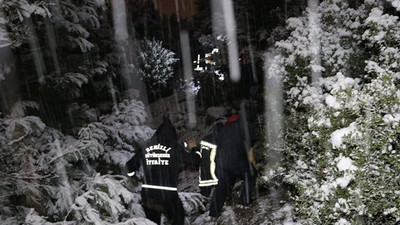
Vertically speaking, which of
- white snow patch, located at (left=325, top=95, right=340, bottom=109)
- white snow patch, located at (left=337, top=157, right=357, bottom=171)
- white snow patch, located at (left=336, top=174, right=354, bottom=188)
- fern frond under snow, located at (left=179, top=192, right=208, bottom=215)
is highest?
white snow patch, located at (left=325, top=95, right=340, bottom=109)

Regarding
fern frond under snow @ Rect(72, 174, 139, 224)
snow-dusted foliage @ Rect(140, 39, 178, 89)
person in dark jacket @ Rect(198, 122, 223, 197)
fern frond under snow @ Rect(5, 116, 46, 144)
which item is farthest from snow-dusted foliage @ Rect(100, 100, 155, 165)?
snow-dusted foliage @ Rect(140, 39, 178, 89)

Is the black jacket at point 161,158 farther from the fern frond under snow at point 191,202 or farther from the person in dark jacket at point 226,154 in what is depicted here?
the fern frond under snow at point 191,202

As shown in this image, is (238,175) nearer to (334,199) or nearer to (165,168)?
(165,168)

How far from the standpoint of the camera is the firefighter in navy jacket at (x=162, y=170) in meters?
5.31

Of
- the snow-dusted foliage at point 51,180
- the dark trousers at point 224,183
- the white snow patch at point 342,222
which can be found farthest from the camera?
the dark trousers at point 224,183

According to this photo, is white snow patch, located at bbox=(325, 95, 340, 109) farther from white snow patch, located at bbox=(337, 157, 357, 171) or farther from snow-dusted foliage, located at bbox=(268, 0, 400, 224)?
white snow patch, located at bbox=(337, 157, 357, 171)

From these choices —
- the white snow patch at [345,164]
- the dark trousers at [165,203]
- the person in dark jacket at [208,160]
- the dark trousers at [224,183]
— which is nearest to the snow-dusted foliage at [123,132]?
the dark trousers at [165,203]

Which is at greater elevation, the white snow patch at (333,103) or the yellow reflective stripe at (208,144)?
the white snow patch at (333,103)

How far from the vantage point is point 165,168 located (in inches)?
211

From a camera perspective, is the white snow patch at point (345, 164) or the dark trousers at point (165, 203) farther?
the dark trousers at point (165, 203)

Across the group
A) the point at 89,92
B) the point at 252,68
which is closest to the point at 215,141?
the point at 89,92

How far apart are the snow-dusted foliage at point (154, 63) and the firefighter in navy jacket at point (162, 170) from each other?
14815 mm

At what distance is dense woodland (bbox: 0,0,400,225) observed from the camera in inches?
123

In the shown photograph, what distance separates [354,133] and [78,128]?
381cm
